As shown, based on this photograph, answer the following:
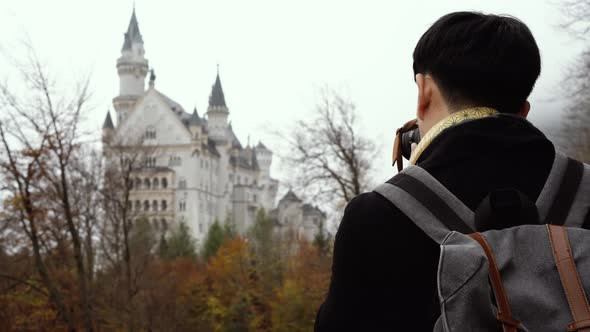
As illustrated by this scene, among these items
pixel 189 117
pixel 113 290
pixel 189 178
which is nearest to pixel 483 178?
pixel 113 290

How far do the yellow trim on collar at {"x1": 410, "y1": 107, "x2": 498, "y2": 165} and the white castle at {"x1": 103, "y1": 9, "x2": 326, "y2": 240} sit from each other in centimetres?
8353

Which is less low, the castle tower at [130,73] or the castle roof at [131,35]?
the castle roof at [131,35]

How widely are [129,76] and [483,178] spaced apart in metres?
104

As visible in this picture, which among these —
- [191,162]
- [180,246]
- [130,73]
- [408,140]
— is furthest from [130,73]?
[408,140]

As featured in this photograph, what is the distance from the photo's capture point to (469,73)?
196 centimetres

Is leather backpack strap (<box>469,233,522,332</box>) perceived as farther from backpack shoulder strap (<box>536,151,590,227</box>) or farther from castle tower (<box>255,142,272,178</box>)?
castle tower (<box>255,142,272,178</box>)

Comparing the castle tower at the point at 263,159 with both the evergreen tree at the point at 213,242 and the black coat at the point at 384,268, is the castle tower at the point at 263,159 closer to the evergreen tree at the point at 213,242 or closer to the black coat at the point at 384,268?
the evergreen tree at the point at 213,242

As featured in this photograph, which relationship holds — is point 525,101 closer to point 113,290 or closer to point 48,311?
point 48,311

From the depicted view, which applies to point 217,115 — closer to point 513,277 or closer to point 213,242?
point 213,242

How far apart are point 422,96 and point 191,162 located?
94206 millimetres

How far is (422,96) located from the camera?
2037 millimetres

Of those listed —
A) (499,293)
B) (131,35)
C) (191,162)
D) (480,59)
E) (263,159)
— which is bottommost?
(499,293)

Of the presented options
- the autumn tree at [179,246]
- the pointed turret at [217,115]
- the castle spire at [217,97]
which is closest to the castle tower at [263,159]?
the pointed turret at [217,115]

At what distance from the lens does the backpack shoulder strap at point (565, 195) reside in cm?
176
